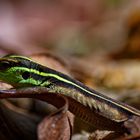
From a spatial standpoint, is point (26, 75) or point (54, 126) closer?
point (54, 126)

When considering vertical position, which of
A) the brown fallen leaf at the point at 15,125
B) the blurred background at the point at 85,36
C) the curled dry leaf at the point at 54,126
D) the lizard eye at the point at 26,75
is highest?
the lizard eye at the point at 26,75

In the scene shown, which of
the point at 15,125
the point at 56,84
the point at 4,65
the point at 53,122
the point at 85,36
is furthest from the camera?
the point at 85,36

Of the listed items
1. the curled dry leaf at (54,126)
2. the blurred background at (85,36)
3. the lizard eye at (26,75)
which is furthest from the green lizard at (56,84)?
the blurred background at (85,36)

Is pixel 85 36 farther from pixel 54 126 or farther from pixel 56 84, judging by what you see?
pixel 54 126

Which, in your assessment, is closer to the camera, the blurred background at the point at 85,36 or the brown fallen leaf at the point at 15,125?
the brown fallen leaf at the point at 15,125

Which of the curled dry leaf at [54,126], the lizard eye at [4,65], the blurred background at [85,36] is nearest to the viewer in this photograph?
the curled dry leaf at [54,126]

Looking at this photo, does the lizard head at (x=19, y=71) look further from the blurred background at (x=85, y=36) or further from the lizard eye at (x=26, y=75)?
the blurred background at (x=85, y=36)

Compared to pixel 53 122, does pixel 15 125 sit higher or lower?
lower

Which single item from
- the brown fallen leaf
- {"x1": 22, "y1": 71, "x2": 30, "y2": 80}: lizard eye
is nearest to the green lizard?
{"x1": 22, "y1": 71, "x2": 30, "y2": 80}: lizard eye

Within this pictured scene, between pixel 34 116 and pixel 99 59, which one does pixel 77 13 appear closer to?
pixel 99 59

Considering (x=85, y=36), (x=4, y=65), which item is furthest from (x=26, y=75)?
(x=85, y=36)
